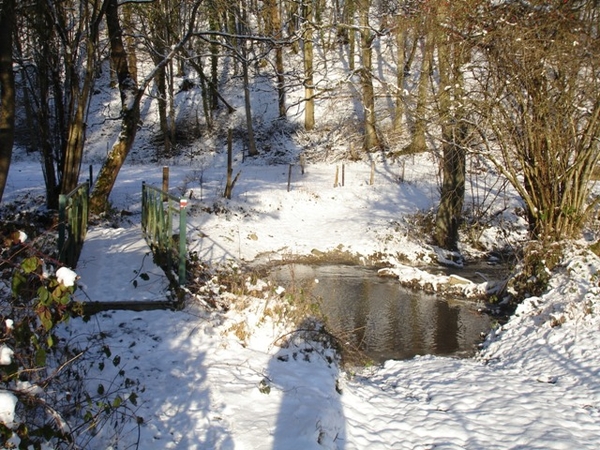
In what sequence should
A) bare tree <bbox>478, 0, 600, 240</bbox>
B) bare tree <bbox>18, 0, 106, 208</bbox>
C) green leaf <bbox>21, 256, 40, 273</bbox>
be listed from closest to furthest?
green leaf <bbox>21, 256, 40, 273</bbox>
bare tree <bbox>478, 0, 600, 240</bbox>
bare tree <bbox>18, 0, 106, 208</bbox>

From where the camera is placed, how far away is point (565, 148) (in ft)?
30.2

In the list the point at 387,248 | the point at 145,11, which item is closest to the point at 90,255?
the point at 387,248

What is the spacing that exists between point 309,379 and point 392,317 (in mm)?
4487

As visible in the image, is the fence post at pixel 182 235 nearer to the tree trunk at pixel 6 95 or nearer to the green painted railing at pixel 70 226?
the green painted railing at pixel 70 226

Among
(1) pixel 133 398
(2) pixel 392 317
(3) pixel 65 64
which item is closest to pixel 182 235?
(1) pixel 133 398

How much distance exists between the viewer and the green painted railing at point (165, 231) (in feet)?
22.9

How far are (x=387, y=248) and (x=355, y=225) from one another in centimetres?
186

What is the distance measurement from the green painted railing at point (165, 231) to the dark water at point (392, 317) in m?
1.88

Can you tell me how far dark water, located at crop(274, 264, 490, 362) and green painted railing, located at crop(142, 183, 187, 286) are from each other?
6.18ft

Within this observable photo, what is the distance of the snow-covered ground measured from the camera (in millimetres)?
4488

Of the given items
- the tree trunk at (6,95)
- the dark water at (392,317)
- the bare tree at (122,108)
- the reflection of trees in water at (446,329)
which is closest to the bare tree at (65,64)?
the bare tree at (122,108)

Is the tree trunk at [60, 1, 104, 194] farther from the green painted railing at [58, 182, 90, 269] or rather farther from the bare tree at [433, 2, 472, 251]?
the bare tree at [433, 2, 472, 251]

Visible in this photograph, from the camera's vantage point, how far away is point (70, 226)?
7.76 metres

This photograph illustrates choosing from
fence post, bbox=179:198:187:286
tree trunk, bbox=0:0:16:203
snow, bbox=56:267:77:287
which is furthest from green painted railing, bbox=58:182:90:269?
snow, bbox=56:267:77:287
